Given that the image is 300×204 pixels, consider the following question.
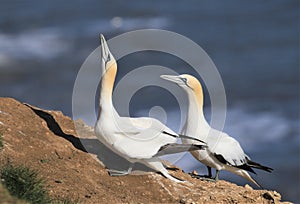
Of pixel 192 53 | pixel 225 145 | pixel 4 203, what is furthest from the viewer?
pixel 192 53

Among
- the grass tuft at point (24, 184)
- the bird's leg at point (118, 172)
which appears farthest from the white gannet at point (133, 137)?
the grass tuft at point (24, 184)

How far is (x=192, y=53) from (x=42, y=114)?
52.6 feet

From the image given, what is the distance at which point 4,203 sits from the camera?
25.1ft

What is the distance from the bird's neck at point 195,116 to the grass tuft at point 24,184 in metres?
3.27

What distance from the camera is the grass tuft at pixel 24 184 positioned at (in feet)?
29.6

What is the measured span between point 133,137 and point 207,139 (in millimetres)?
1308

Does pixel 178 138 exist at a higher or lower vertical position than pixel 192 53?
lower

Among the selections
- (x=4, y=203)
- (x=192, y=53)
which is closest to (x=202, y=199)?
(x=4, y=203)

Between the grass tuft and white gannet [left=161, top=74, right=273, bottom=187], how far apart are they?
3.03 m

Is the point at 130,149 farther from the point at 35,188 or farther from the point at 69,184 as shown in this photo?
the point at 35,188

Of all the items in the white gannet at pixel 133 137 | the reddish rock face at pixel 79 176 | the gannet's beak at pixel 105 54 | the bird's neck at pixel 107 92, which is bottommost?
the reddish rock face at pixel 79 176

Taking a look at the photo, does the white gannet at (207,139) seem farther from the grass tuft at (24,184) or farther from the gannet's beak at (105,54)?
the grass tuft at (24,184)

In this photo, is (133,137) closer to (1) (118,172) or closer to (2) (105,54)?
(1) (118,172)

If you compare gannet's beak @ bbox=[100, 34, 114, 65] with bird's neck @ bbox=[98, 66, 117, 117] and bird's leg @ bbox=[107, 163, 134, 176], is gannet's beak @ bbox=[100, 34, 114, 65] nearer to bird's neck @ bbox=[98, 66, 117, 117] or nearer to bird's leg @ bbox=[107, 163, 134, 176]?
bird's neck @ bbox=[98, 66, 117, 117]
